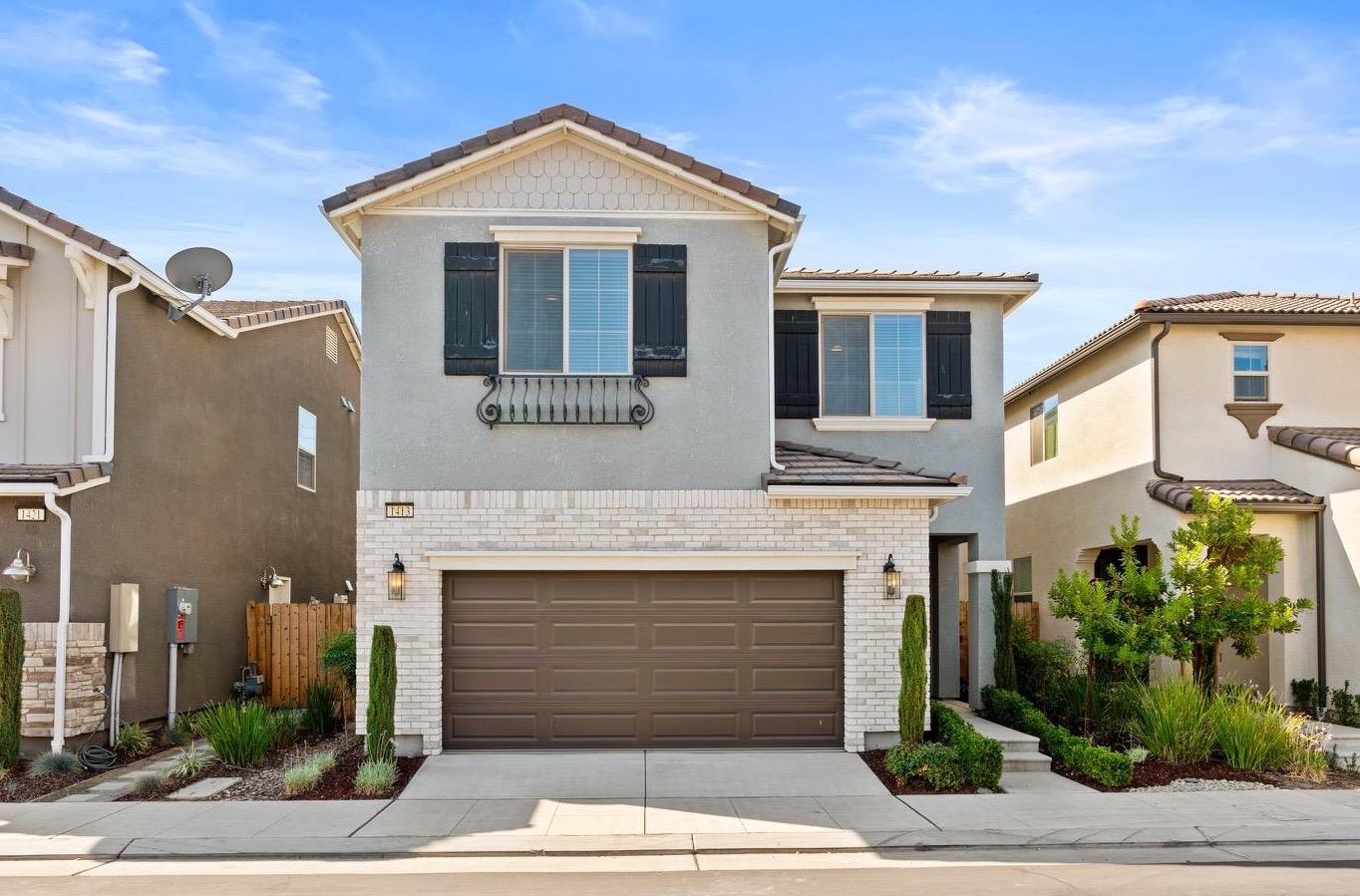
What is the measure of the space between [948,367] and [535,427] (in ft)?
19.0

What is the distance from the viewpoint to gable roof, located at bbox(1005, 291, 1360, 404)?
16.5m

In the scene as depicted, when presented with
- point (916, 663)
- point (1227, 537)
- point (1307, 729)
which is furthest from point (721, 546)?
point (1307, 729)

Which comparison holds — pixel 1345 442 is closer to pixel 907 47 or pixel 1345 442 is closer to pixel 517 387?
pixel 907 47

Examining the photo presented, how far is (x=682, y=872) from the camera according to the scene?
28.7 ft

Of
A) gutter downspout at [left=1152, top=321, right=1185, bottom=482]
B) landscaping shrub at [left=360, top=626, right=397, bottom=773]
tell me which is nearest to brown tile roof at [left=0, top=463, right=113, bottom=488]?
landscaping shrub at [left=360, top=626, right=397, bottom=773]

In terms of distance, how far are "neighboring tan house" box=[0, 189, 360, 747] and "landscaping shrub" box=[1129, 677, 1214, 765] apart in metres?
11.5

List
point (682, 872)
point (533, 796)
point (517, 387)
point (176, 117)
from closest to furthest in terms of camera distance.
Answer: point (682, 872) → point (533, 796) → point (517, 387) → point (176, 117)

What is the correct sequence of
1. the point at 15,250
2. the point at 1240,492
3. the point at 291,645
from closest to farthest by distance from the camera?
the point at 15,250 < the point at 1240,492 < the point at 291,645

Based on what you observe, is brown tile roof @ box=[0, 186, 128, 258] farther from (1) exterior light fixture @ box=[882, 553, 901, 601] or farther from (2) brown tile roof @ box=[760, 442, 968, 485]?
(1) exterior light fixture @ box=[882, 553, 901, 601]

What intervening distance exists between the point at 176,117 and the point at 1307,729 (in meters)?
15.2

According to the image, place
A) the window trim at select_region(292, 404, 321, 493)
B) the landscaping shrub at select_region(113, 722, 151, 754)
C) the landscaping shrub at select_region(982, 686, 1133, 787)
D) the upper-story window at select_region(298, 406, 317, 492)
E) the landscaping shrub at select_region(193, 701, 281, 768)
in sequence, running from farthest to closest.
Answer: the upper-story window at select_region(298, 406, 317, 492) → the window trim at select_region(292, 404, 321, 493) → the landscaping shrub at select_region(113, 722, 151, 754) → the landscaping shrub at select_region(193, 701, 281, 768) → the landscaping shrub at select_region(982, 686, 1133, 787)

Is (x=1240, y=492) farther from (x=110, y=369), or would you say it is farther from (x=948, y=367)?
(x=110, y=369)

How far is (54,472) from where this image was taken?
1249 centimetres

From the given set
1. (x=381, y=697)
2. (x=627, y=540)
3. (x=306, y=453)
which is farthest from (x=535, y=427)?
(x=306, y=453)
